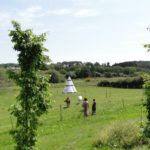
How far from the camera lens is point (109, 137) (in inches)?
862

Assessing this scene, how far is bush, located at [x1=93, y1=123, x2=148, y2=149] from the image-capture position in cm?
2127

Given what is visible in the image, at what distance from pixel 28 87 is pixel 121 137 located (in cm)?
864

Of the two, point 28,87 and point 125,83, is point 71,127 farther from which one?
point 125,83

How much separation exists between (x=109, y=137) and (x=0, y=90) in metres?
55.6

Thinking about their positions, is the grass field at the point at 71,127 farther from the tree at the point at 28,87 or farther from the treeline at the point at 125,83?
the treeline at the point at 125,83

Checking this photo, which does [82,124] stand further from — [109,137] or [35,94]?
[35,94]

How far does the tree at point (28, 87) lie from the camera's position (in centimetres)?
1438

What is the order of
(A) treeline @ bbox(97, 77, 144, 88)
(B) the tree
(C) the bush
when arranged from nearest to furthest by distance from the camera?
(B) the tree, (C) the bush, (A) treeline @ bbox(97, 77, 144, 88)

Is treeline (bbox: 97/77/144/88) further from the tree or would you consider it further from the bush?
the tree

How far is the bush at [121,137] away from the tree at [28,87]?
7.56 m

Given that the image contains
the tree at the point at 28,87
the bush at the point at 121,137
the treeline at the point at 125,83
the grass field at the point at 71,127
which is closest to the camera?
the tree at the point at 28,87

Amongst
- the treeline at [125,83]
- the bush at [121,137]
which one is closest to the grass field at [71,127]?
the bush at [121,137]

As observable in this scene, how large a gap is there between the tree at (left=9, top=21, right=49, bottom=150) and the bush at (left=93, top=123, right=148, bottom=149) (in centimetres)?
756

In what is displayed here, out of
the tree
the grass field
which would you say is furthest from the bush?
the tree
